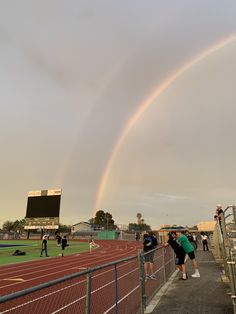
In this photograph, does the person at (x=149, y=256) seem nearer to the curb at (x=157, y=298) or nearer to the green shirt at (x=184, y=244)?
the curb at (x=157, y=298)

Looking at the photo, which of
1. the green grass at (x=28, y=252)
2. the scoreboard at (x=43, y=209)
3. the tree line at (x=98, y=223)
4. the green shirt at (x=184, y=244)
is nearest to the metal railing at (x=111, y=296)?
the green shirt at (x=184, y=244)

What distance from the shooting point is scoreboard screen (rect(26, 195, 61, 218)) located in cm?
5784

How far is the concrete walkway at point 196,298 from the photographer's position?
290 inches

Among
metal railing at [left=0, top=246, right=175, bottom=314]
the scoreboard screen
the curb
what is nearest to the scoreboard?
the scoreboard screen

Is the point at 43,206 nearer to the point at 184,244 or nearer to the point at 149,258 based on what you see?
the point at 184,244

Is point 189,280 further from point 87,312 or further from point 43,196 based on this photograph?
point 43,196

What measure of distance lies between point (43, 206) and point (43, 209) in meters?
0.52

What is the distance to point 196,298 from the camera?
860 cm

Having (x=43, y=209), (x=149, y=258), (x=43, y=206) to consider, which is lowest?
(x=149, y=258)

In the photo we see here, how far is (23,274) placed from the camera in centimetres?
1672

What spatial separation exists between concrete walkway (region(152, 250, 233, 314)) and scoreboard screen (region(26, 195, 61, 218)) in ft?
157

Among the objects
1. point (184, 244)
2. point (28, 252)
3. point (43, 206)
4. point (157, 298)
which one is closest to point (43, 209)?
point (43, 206)

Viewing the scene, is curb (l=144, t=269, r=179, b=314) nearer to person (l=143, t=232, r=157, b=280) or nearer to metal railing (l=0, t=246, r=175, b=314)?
metal railing (l=0, t=246, r=175, b=314)

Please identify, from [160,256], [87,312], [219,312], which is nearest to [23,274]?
[160,256]
